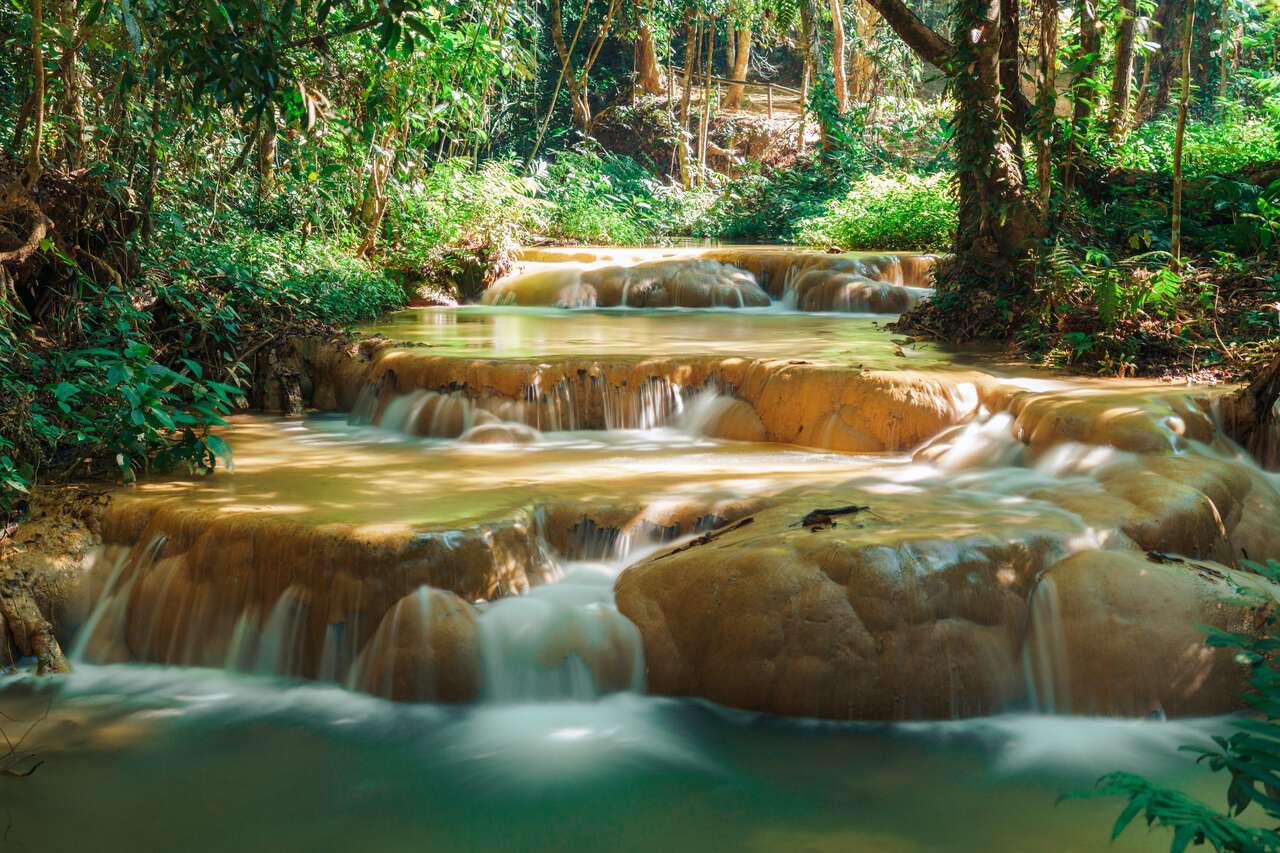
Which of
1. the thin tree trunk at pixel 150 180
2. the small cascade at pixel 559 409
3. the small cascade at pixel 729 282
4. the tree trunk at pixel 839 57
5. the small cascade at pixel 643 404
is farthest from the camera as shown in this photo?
the tree trunk at pixel 839 57

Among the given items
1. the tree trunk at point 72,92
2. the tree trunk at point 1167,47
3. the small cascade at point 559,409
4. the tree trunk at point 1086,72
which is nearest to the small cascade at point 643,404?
the small cascade at point 559,409

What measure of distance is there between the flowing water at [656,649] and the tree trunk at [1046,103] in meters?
3.17

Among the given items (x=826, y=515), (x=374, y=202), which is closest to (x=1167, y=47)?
(x=374, y=202)

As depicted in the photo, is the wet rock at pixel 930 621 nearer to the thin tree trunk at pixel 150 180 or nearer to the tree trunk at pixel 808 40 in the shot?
the thin tree trunk at pixel 150 180

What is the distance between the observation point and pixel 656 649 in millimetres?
4781

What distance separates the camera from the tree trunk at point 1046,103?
28.4ft

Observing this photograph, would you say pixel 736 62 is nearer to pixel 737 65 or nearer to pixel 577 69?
pixel 737 65

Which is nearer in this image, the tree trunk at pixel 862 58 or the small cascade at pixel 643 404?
the small cascade at pixel 643 404

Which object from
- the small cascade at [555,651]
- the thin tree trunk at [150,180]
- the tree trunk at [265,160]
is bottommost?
the small cascade at [555,651]

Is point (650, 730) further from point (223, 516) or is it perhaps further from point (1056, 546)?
point (223, 516)

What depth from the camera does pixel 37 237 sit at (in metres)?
6.46

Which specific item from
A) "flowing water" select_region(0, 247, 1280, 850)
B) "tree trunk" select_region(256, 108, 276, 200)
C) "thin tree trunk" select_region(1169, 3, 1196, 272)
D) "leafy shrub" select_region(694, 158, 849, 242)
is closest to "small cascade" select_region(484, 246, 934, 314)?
"tree trunk" select_region(256, 108, 276, 200)

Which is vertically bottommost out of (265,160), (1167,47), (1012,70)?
(265,160)

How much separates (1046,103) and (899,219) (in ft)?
18.5
